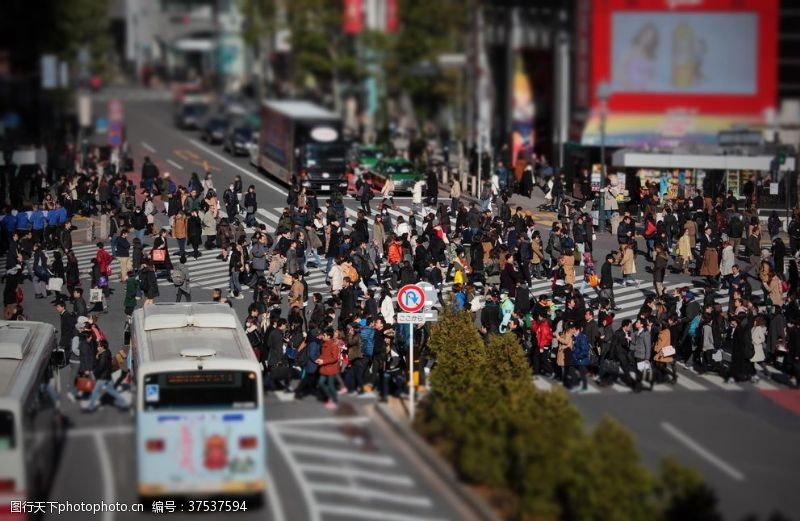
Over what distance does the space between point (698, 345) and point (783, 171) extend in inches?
682

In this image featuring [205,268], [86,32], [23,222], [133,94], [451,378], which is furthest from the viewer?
[86,32]

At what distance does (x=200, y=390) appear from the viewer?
86.9 feet

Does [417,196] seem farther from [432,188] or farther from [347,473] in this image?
[347,473]

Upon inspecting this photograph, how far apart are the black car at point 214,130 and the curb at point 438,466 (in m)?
37.0

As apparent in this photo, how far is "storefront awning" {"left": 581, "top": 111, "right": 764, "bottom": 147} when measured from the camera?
73812 millimetres

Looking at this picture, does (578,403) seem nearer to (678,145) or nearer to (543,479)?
(543,479)

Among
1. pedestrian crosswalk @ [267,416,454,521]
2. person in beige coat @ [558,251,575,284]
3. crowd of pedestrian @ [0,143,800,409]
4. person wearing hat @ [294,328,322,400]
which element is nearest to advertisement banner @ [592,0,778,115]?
crowd of pedestrian @ [0,143,800,409]

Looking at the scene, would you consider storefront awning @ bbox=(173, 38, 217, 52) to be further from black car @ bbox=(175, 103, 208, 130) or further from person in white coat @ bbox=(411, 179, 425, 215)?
person in white coat @ bbox=(411, 179, 425, 215)

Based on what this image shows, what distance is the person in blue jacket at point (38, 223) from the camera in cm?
4584

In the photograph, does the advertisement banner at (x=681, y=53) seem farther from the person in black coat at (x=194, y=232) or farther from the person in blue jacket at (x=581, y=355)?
the person in blue jacket at (x=581, y=355)

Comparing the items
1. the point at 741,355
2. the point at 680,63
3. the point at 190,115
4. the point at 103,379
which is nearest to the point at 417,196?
the point at 741,355

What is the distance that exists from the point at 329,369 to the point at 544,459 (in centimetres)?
1042

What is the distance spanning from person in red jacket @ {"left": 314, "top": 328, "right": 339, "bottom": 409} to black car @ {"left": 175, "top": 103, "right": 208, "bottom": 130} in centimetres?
4046

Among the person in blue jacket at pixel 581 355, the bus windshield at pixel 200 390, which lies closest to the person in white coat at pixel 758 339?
the person in blue jacket at pixel 581 355
